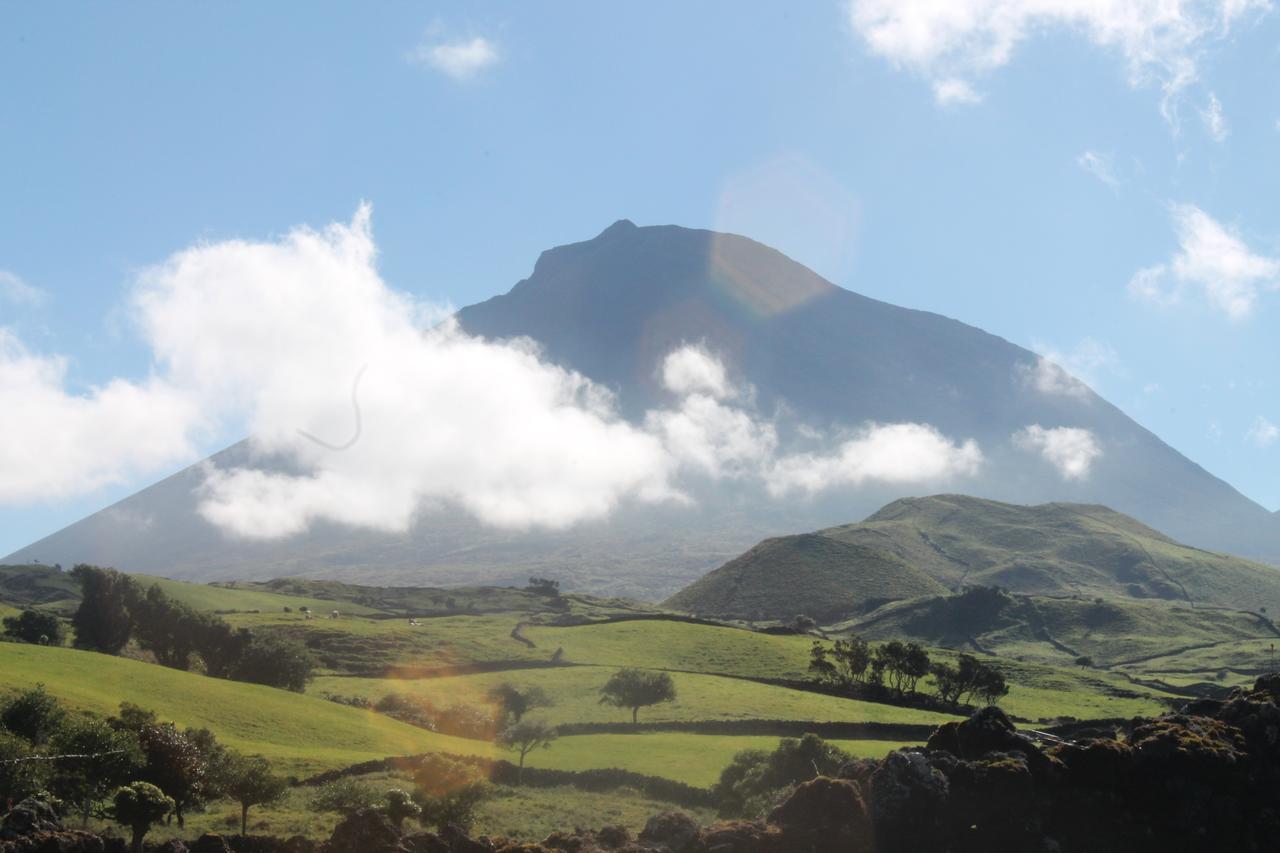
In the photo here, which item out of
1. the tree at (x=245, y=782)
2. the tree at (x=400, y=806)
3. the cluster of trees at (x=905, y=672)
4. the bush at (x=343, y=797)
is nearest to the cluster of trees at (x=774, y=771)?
the bush at (x=343, y=797)

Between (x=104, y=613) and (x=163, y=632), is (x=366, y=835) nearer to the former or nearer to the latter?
(x=163, y=632)

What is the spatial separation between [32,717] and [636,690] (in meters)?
53.3

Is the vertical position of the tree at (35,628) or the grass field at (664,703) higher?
the tree at (35,628)

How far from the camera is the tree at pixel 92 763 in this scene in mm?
36500

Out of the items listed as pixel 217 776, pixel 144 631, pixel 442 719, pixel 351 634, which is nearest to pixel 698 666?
pixel 442 719

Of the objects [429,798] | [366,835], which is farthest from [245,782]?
[366,835]

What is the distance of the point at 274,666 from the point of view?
90.3 metres

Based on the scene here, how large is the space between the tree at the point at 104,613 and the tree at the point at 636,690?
179ft

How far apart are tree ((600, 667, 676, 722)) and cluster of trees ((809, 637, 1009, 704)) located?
82.3 ft

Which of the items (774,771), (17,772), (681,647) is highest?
(17,772)

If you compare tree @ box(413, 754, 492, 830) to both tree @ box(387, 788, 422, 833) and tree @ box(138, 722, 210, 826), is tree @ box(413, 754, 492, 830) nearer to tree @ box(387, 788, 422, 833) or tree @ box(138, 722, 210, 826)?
tree @ box(387, 788, 422, 833)

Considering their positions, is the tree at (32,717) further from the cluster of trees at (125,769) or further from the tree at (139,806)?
the tree at (139,806)

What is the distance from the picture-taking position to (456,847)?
3100 centimetres

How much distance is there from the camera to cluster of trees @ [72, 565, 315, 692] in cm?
9444
